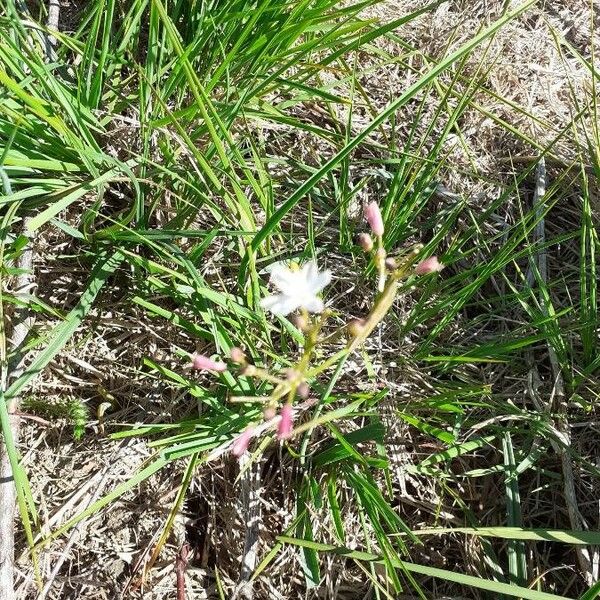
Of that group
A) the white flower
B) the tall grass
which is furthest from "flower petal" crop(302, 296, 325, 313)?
the tall grass

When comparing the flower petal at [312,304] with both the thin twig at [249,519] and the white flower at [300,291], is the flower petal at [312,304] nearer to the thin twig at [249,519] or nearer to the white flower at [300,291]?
the white flower at [300,291]

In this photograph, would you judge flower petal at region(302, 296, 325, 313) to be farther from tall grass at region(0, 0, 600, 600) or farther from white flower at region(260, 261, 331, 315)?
tall grass at region(0, 0, 600, 600)

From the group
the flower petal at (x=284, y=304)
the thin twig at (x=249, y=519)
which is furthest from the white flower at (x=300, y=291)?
the thin twig at (x=249, y=519)

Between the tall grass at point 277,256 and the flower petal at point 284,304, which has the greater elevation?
the flower petal at point 284,304

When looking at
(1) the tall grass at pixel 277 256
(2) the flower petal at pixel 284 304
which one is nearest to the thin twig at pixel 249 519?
(1) the tall grass at pixel 277 256

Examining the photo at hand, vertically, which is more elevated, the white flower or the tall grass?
the white flower

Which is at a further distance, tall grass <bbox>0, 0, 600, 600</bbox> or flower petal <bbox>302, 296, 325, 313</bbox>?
tall grass <bbox>0, 0, 600, 600</bbox>

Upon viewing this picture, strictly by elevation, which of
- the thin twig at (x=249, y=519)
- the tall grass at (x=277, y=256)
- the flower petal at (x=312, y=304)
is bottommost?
the thin twig at (x=249, y=519)

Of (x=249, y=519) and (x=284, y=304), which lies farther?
(x=249, y=519)

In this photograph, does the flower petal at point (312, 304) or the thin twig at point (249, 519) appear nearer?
the flower petal at point (312, 304)

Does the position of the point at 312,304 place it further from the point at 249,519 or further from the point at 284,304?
the point at 249,519

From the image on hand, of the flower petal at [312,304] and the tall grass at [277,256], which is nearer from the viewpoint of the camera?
the flower petal at [312,304]

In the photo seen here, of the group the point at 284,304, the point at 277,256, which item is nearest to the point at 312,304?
the point at 284,304
